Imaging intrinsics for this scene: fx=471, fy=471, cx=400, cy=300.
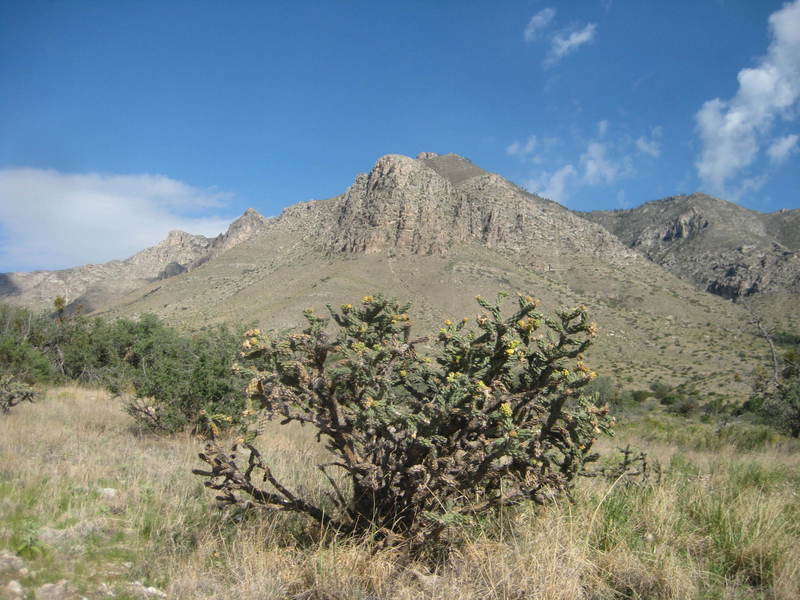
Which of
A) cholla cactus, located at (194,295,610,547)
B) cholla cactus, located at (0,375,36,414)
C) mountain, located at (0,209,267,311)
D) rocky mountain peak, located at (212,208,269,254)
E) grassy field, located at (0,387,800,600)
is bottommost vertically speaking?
cholla cactus, located at (0,375,36,414)

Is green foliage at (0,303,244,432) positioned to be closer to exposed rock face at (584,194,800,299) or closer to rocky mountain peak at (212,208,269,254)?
exposed rock face at (584,194,800,299)

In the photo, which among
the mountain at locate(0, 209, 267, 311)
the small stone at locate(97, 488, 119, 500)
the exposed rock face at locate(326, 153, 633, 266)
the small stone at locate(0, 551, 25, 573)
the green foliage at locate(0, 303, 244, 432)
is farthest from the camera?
the mountain at locate(0, 209, 267, 311)

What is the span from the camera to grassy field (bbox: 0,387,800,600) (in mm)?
2738

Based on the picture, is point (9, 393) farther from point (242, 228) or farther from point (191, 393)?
point (242, 228)

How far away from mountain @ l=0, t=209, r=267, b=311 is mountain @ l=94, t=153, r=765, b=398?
180 ft

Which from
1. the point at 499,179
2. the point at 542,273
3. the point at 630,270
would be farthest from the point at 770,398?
the point at 499,179

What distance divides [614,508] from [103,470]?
497cm

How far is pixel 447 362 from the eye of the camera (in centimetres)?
348

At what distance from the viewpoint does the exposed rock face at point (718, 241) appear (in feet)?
305

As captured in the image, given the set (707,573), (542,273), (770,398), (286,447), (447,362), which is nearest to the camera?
(707,573)

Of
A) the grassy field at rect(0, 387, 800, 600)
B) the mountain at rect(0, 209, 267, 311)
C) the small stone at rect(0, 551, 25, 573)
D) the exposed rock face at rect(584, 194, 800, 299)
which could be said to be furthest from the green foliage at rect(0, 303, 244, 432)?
the mountain at rect(0, 209, 267, 311)

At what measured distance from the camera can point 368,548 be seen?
304cm

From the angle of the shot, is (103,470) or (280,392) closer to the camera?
(280,392)

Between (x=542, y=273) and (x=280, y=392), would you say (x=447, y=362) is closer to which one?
(x=280, y=392)
